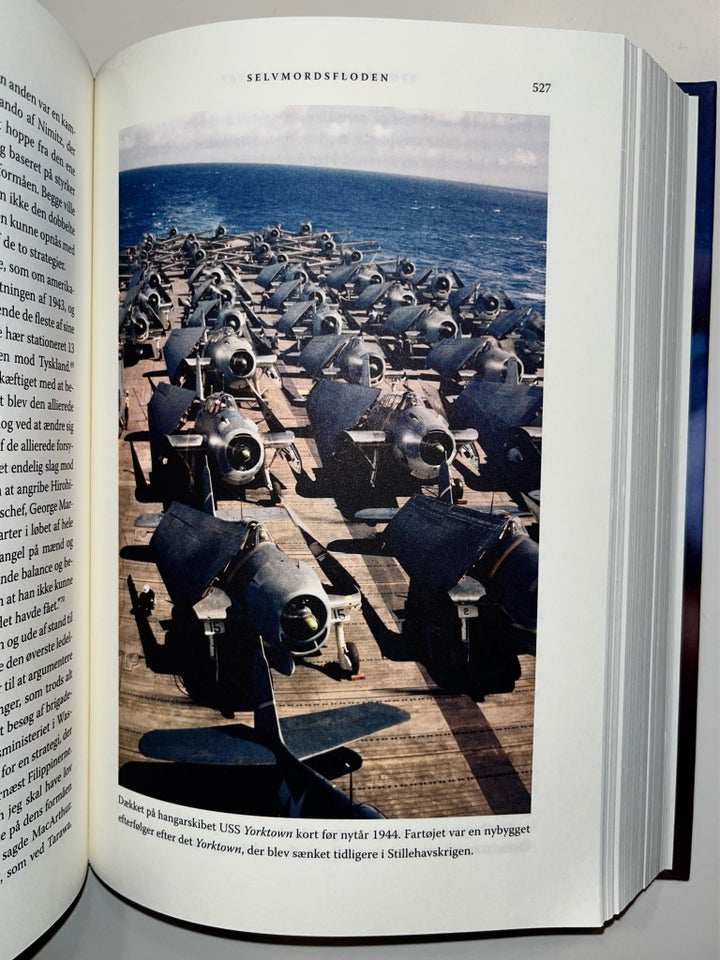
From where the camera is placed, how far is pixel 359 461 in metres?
0.51

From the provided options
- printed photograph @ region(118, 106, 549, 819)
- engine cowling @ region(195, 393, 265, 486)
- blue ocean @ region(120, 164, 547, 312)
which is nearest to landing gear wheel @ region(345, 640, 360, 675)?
printed photograph @ region(118, 106, 549, 819)

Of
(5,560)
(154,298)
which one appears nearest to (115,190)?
(154,298)

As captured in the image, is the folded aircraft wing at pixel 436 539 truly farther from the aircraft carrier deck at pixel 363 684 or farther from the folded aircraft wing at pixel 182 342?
the folded aircraft wing at pixel 182 342

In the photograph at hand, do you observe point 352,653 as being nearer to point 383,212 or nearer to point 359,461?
point 359,461

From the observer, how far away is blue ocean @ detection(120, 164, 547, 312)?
50cm

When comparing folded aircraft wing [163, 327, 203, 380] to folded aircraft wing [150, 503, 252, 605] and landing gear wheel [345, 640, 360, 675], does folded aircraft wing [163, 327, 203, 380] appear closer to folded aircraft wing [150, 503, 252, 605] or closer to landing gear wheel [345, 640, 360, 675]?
folded aircraft wing [150, 503, 252, 605]

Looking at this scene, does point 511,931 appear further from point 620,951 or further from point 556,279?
point 556,279

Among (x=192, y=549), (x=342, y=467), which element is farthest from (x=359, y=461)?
(x=192, y=549)

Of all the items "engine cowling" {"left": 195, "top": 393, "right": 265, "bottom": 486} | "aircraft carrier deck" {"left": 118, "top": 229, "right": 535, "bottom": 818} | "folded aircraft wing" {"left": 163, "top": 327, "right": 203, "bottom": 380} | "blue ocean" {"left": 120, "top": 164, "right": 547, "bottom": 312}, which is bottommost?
"aircraft carrier deck" {"left": 118, "top": 229, "right": 535, "bottom": 818}

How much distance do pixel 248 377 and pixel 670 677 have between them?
37cm

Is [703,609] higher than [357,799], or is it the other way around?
[703,609]

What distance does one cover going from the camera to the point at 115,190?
52cm

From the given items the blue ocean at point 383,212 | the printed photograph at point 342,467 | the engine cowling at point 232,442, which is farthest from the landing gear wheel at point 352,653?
the blue ocean at point 383,212

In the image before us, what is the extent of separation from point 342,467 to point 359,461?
12mm
